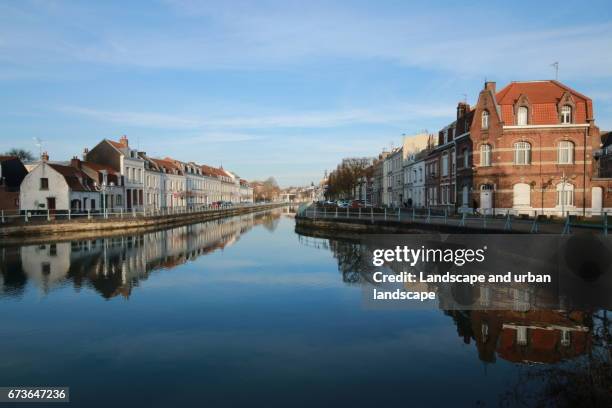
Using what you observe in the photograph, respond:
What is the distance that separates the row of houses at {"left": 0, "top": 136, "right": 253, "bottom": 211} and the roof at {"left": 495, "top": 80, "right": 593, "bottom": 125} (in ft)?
125

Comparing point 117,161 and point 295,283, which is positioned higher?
point 117,161

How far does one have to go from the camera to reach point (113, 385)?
850 centimetres

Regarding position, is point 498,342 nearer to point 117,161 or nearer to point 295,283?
point 295,283

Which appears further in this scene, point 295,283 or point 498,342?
point 295,283

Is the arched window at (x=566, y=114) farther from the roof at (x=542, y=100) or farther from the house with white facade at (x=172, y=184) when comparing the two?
the house with white facade at (x=172, y=184)

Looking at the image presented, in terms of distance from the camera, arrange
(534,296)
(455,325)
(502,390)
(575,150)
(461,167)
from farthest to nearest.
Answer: (461,167) < (575,150) < (534,296) < (455,325) < (502,390)

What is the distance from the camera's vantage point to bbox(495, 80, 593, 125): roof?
32406 millimetres

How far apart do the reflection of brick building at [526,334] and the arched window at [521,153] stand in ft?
75.0

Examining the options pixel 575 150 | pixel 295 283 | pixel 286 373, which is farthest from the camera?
pixel 575 150

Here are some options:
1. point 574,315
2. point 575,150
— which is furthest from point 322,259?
point 575,150

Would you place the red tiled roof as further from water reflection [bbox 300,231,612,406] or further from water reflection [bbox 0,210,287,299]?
water reflection [bbox 300,231,612,406]

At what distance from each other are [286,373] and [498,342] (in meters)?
5.31

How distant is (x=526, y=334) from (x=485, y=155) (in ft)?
83.6

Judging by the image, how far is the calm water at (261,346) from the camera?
821 centimetres
